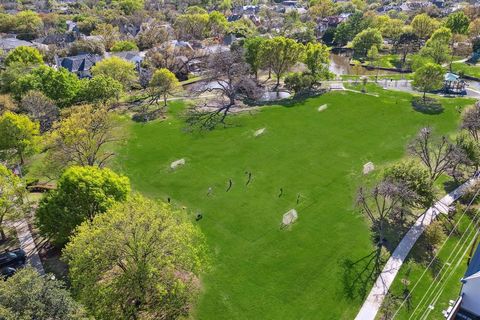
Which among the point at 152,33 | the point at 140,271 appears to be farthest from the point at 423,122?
the point at 152,33

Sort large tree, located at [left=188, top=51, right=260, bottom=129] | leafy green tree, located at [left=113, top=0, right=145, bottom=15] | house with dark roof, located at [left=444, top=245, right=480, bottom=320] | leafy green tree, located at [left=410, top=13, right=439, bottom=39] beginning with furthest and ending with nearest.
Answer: leafy green tree, located at [left=113, top=0, right=145, bottom=15] < leafy green tree, located at [left=410, top=13, right=439, bottom=39] < large tree, located at [left=188, top=51, right=260, bottom=129] < house with dark roof, located at [left=444, top=245, right=480, bottom=320]

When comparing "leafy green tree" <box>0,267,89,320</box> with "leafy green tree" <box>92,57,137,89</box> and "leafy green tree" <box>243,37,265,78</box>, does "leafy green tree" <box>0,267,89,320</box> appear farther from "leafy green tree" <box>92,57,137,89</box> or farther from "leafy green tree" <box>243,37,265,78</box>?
"leafy green tree" <box>243,37,265,78</box>

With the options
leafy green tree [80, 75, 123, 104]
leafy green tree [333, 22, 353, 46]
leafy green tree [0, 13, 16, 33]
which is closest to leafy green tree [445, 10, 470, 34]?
leafy green tree [333, 22, 353, 46]

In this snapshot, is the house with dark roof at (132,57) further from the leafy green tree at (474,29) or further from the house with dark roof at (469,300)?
the leafy green tree at (474,29)

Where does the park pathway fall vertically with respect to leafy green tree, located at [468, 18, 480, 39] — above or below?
below

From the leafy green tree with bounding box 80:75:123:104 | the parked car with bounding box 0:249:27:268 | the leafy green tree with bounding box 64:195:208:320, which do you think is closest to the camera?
the leafy green tree with bounding box 64:195:208:320

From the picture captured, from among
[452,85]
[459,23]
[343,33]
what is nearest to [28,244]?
[452,85]

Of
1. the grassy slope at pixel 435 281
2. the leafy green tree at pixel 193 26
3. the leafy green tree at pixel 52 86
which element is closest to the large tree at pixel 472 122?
the grassy slope at pixel 435 281
